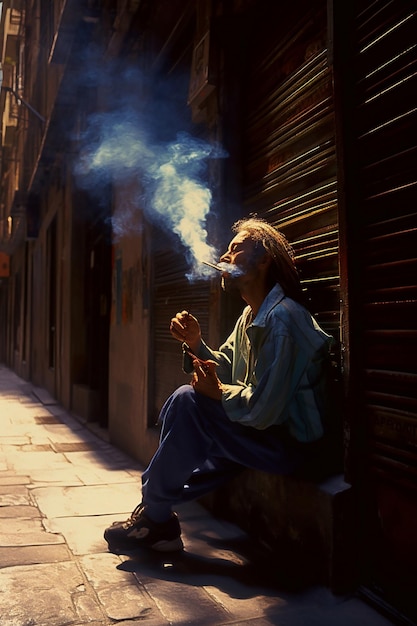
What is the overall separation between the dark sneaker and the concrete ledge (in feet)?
1.74

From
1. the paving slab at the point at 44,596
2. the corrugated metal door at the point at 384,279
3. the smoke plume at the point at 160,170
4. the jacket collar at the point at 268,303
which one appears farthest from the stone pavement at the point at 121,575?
the smoke plume at the point at 160,170

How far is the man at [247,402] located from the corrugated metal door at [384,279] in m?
0.30

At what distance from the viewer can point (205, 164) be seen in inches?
192

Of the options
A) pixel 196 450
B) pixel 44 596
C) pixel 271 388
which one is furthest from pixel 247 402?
pixel 44 596

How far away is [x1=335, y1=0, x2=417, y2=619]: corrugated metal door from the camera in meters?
2.58

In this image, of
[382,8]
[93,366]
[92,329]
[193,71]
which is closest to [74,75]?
[92,329]

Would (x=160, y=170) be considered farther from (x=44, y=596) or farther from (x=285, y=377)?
(x=44, y=596)

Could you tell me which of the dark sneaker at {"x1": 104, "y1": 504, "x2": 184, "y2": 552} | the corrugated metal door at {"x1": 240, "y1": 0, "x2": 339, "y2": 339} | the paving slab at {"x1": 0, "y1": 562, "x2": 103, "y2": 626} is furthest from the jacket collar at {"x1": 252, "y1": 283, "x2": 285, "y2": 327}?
the paving slab at {"x1": 0, "y1": 562, "x2": 103, "y2": 626}

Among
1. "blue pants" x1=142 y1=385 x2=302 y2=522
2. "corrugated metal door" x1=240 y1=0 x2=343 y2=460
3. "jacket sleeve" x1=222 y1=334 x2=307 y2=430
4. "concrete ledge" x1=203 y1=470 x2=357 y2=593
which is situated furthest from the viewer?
"corrugated metal door" x1=240 y1=0 x2=343 y2=460

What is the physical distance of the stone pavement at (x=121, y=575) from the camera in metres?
2.66

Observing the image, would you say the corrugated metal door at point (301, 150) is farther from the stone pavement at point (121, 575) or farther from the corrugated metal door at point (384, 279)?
the stone pavement at point (121, 575)

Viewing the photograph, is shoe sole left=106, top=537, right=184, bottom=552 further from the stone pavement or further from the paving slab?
the paving slab

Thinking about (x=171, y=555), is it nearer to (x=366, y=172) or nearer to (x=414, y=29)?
(x=366, y=172)

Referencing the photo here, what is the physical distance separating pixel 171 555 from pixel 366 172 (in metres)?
2.32
